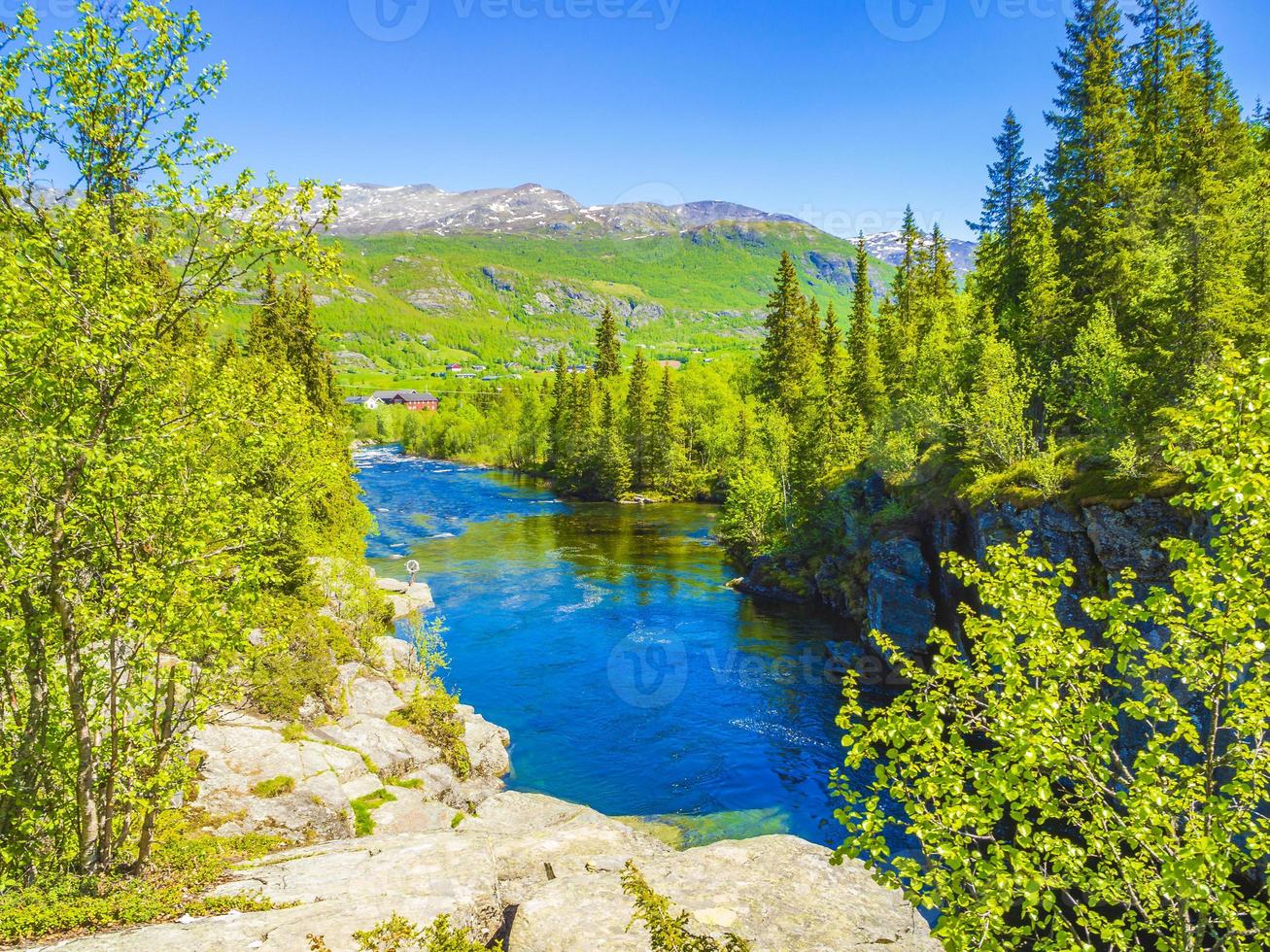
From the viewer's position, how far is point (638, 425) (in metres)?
97.1

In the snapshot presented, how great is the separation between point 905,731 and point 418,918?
7635 mm

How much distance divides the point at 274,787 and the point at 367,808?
2.59 m

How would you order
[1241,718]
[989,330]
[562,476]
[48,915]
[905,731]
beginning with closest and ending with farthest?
[1241,718]
[905,731]
[48,915]
[989,330]
[562,476]

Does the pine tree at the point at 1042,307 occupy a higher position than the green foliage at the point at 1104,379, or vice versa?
the pine tree at the point at 1042,307

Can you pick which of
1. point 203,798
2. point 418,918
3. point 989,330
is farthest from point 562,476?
point 418,918

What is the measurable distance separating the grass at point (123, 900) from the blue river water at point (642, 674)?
14.6m

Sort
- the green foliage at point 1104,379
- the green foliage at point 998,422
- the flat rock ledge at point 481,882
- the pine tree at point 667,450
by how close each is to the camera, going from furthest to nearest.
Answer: the pine tree at point 667,450 → the green foliage at point 998,422 → the green foliage at point 1104,379 → the flat rock ledge at point 481,882

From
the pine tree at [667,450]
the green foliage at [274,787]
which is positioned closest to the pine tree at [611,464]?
the pine tree at [667,450]

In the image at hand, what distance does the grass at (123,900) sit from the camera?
8734mm

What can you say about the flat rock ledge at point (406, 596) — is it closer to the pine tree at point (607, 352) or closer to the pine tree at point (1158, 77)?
the pine tree at point (1158, 77)

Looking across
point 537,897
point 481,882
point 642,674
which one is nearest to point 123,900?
point 481,882

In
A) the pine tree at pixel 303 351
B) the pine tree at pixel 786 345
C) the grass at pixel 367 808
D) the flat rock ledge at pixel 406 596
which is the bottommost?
the grass at pixel 367 808

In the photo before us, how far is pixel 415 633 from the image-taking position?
30.3 meters

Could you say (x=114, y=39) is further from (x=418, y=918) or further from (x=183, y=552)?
(x=418, y=918)
